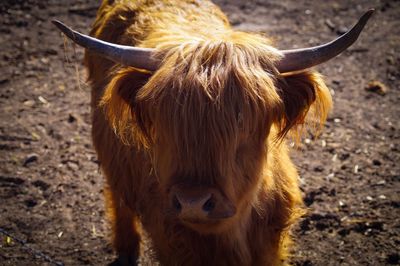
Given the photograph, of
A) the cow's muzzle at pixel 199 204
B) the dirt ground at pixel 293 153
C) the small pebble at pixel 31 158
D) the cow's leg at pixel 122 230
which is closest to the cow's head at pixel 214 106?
the cow's muzzle at pixel 199 204

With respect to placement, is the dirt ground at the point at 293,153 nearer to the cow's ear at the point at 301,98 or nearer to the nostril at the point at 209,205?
the cow's ear at the point at 301,98

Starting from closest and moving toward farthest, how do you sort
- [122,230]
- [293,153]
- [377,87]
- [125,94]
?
[125,94] → [122,230] → [293,153] → [377,87]

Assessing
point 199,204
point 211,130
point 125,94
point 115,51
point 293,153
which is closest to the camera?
point 199,204

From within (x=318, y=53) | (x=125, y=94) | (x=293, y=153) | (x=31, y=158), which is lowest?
(x=31, y=158)

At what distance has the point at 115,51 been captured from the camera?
2.32 metres

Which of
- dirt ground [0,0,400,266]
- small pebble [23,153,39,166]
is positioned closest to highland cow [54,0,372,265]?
dirt ground [0,0,400,266]

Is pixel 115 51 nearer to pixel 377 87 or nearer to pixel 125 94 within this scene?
pixel 125 94

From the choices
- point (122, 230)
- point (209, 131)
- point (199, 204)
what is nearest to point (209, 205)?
point (199, 204)

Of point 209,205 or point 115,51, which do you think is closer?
point 209,205

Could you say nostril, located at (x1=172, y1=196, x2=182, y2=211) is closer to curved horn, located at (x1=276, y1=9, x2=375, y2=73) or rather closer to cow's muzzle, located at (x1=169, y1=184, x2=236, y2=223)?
cow's muzzle, located at (x1=169, y1=184, x2=236, y2=223)

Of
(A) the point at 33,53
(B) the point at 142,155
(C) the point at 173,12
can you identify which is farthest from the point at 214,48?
(A) the point at 33,53

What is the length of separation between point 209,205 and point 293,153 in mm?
2363

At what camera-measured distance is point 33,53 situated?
19.2 ft

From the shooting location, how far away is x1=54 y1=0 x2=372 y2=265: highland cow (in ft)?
7.09
